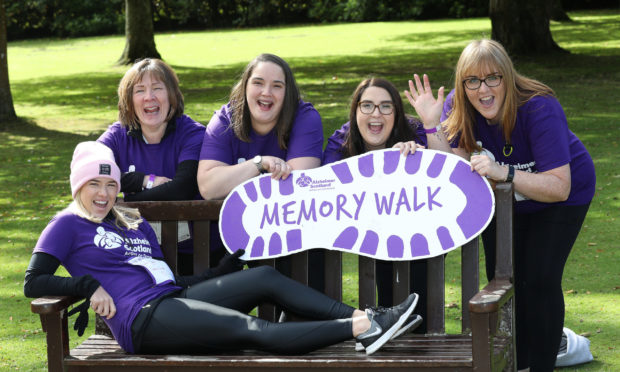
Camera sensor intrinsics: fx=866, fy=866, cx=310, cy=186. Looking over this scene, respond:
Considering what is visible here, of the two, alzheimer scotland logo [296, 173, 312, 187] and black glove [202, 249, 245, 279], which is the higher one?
alzheimer scotland logo [296, 173, 312, 187]

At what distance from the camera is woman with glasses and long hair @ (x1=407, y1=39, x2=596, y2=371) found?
4.27 meters

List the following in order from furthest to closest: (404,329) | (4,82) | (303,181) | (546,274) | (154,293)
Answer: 1. (4,82)
2. (303,181)
3. (546,274)
4. (154,293)
5. (404,329)

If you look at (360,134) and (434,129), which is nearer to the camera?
(434,129)

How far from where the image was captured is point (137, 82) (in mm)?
4941

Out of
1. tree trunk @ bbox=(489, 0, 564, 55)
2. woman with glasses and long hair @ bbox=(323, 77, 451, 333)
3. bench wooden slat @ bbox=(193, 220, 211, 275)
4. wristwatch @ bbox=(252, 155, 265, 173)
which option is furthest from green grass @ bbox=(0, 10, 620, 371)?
wristwatch @ bbox=(252, 155, 265, 173)

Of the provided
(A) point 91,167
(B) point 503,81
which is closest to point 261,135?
(A) point 91,167

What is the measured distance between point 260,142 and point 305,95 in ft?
1.24

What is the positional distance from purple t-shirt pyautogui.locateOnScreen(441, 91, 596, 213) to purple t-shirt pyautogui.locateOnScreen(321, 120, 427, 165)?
0.20 m

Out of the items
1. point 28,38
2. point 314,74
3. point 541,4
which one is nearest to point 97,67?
point 314,74

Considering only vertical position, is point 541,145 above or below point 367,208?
above

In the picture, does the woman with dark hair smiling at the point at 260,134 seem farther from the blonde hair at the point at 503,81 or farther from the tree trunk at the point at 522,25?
the tree trunk at the point at 522,25

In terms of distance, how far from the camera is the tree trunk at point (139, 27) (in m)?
23.9

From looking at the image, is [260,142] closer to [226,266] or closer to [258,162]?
[258,162]

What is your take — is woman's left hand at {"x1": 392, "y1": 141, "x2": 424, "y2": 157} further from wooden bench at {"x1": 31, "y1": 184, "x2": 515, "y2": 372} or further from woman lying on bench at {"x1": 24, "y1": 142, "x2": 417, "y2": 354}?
woman lying on bench at {"x1": 24, "y1": 142, "x2": 417, "y2": 354}
